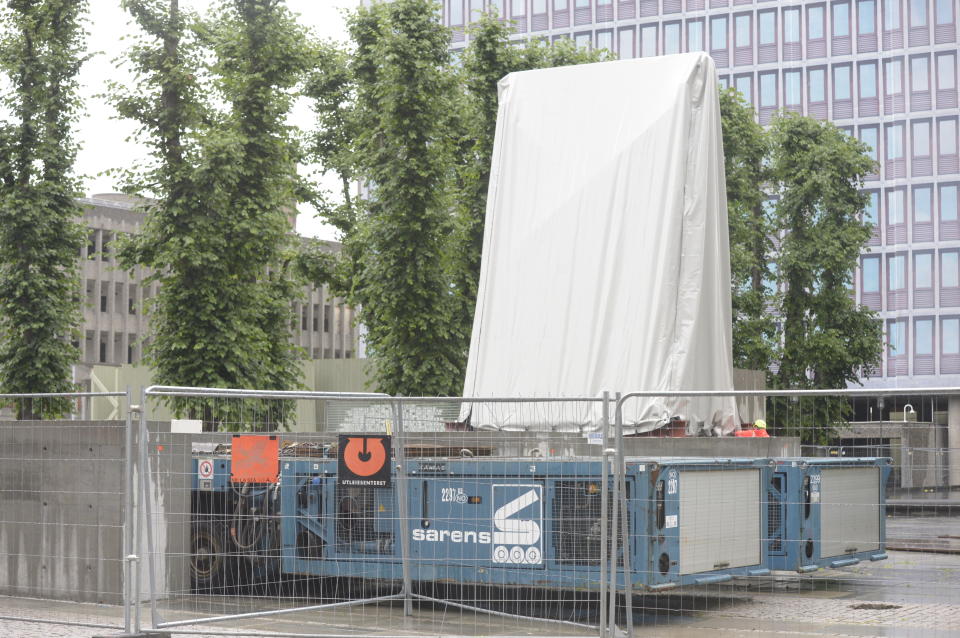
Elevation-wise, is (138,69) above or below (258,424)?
above

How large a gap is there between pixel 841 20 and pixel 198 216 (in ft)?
167

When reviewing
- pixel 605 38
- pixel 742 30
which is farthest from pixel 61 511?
pixel 605 38

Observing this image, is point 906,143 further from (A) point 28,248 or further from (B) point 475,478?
(B) point 475,478

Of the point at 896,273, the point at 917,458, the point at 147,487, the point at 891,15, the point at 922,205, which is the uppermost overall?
the point at 891,15

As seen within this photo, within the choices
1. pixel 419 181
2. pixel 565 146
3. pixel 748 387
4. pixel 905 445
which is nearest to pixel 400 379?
pixel 419 181

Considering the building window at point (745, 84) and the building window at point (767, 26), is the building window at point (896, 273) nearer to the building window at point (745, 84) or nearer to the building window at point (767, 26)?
the building window at point (745, 84)

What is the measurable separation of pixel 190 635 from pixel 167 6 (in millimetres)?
20076

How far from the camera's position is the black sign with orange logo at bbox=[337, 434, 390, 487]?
1134cm

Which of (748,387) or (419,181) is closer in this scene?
(748,387)

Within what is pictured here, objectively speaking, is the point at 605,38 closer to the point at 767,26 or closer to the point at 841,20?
the point at 767,26

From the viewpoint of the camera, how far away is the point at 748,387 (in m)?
30.1

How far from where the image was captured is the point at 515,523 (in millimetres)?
11391

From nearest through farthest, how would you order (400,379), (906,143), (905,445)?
(905,445)
(400,379)
(906,143)

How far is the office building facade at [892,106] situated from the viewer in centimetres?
6650
